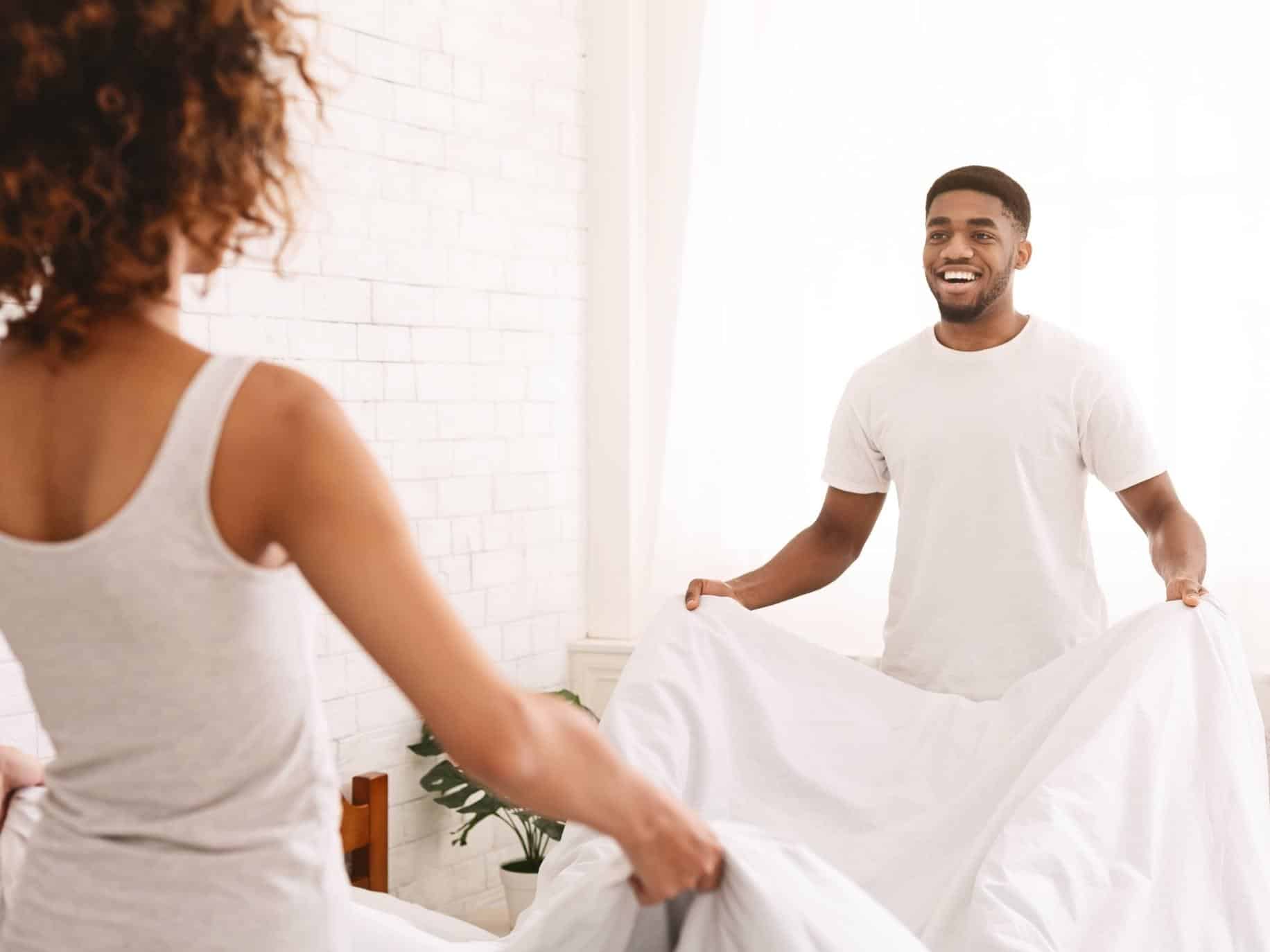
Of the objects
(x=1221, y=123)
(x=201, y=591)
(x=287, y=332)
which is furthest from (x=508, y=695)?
(x=1221, y=123)

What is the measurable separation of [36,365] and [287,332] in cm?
225

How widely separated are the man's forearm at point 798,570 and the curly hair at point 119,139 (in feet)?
6.88

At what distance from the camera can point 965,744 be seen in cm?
262

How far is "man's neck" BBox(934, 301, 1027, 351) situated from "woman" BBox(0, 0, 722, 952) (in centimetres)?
214

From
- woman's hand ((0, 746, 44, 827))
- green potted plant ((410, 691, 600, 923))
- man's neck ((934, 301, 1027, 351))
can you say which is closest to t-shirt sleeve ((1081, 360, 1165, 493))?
man's neck ((934, 301, 1027, 351))

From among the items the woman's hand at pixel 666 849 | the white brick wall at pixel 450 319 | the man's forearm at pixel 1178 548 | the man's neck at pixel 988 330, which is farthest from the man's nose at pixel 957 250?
the woman's hand at pixel 666 849

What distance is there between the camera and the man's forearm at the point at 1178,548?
2.63m

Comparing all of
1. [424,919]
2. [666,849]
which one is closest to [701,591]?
[424,919]

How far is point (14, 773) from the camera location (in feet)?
4.30

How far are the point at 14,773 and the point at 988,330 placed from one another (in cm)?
217

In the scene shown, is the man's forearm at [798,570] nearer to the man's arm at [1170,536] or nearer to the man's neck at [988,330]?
the man's neck at [988,330]

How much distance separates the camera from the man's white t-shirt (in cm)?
284

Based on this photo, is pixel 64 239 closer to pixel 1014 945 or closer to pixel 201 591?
pixel 201 591

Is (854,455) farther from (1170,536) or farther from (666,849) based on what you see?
(666,849)
